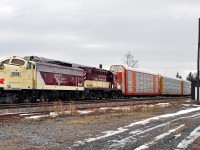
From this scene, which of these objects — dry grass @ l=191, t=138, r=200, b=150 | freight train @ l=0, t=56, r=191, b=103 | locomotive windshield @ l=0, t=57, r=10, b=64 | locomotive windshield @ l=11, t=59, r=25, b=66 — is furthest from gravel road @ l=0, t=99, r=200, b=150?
locomotive windshield @ l=0, t=57, r=10, b=64

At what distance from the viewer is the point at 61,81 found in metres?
27.1

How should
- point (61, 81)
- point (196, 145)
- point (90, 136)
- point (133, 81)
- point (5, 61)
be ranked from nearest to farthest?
point (196, 145), point (90, 136), point (5, 61), point (61, 81), point (133, 81)

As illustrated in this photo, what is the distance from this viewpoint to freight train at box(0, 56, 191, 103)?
22094 mm

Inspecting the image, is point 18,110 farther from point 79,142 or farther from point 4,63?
point 79,142

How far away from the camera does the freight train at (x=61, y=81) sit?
22094mm

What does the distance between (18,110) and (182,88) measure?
2024 inches

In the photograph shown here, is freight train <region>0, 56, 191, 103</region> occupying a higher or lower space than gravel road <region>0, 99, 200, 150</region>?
higher

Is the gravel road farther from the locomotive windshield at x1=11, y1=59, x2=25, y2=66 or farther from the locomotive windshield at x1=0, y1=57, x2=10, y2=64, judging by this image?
the locomotive windshield at x1=0, y1=57, x2=10, y2=64

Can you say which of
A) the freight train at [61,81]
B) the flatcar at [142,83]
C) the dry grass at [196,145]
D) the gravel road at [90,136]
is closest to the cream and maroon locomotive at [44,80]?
the freight train at [61,81]

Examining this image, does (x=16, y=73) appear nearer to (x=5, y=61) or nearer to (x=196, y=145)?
(x=5, y=61)

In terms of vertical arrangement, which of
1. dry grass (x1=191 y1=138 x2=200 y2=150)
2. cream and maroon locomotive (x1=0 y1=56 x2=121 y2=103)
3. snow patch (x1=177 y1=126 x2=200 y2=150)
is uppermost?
cream and maroon locomotive (x1=0 y1=56 x2=121 y2=103)

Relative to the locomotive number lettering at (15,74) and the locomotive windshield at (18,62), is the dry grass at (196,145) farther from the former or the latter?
the locomotive windshield at (18,62)

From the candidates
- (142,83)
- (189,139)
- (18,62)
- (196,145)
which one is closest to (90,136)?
(189,139)

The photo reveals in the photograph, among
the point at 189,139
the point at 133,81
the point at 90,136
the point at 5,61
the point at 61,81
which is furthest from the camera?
the point at 133,81
